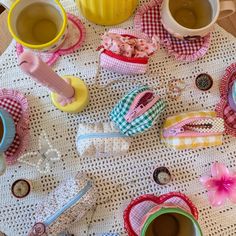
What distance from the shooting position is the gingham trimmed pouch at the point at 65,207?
0.62 m

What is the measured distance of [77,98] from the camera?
0.66m

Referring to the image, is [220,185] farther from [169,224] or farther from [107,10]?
[107,10]

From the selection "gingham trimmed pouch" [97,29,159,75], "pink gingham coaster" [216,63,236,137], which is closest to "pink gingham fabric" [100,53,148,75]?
"gingham trimmed pouch" [97,29,159,75]

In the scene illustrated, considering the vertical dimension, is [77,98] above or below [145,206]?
above

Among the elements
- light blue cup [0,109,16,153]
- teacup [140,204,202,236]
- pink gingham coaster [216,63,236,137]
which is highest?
light blue cup [0,109,16,153]

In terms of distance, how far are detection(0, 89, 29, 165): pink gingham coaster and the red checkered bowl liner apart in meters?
0.21

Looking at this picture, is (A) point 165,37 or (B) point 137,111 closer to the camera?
(B) point 137,111

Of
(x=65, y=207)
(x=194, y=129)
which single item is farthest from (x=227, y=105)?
(x=65, y=207)

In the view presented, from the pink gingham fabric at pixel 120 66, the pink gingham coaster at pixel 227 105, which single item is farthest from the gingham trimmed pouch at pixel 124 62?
the pink gingham coaster at pixel 227 105

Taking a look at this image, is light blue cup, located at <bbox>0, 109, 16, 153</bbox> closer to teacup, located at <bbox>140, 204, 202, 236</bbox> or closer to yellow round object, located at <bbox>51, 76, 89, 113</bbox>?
yellow round object, located at <bbox>51, 76, 89, 113</bbox>

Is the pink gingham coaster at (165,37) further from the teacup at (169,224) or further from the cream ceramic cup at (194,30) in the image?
the teacup at (169,224)

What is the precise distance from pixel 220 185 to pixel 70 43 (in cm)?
35

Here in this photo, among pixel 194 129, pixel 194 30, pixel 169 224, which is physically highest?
pixel 194 30

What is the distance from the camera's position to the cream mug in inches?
24.9
